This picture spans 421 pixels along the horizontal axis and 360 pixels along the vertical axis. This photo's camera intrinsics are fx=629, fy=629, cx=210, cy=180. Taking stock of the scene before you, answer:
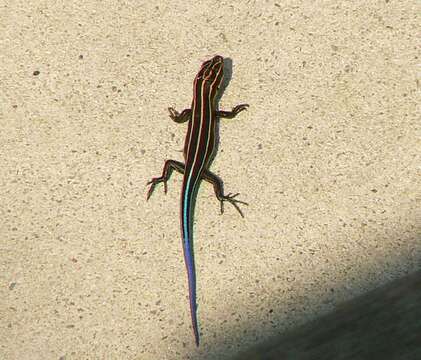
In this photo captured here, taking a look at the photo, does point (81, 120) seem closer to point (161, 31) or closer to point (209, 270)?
point (161, 31)

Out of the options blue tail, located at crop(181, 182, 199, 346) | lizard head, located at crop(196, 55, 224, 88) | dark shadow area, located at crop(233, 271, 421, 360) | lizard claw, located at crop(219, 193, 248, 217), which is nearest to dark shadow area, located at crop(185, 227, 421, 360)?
dark shadow area, located at crop(233, 271, 421, 360)

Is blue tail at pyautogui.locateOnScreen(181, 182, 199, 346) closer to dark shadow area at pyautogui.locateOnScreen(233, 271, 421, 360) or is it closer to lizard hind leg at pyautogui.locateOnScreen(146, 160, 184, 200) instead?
lizard hind leg at pyautogui.locateOnScreen(146, 160, 184, 200)

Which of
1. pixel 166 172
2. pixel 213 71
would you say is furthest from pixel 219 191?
pixel 213 71

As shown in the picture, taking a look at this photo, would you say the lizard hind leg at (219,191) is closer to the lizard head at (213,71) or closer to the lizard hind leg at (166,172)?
the lizard hind leg at (166,172)

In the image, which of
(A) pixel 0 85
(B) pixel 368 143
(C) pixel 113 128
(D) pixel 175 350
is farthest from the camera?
(A) pixel 0 85

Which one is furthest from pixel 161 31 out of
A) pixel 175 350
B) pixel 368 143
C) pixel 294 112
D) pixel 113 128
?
pixel 175 350

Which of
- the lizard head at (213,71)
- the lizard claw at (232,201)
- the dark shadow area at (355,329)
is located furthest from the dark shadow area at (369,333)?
the lizard head at (213,71)
